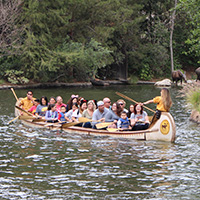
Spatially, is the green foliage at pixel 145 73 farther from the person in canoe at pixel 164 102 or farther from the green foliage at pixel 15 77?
the person in canoe at pixel 164 102

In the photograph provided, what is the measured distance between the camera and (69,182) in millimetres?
9859

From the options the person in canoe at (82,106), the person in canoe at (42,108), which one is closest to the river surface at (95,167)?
the person in canoe at (82,106)

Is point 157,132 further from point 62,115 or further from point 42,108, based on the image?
point 42,108

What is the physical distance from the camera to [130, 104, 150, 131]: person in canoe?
15.3 metres

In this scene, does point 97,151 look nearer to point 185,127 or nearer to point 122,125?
point 122,125

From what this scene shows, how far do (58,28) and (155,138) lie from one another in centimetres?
2581

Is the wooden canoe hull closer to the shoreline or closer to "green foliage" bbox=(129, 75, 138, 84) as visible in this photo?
the shoreline

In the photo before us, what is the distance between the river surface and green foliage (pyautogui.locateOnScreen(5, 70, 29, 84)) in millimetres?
20778

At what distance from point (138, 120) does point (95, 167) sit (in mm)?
4493

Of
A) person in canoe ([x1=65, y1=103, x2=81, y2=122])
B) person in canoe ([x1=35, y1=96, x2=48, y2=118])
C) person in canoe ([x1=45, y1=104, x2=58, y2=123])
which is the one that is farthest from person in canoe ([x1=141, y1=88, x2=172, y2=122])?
person in canoe ([x1=35, y1=96, x2=48, y2=118])

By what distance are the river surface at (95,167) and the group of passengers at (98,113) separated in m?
0.77

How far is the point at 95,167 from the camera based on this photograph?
1116 cm

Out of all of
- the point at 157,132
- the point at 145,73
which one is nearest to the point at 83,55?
the point at 145,73

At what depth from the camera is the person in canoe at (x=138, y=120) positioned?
15.3m
